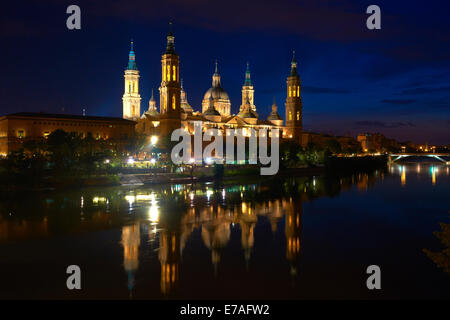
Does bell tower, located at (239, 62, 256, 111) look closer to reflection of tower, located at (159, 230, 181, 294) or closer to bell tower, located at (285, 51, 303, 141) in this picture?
bell tower, located at (285, 51, 303, 141)

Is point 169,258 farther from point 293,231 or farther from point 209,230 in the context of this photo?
point 293,231

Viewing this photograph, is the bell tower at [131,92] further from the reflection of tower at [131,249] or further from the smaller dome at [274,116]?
the reflection of tower at [131,249]

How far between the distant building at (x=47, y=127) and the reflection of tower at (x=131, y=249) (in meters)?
33.3

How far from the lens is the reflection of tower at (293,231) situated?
1405 cm

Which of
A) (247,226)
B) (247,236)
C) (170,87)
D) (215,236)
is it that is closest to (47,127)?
(170,87)

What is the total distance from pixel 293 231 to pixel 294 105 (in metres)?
71.1

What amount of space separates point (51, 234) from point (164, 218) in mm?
5533

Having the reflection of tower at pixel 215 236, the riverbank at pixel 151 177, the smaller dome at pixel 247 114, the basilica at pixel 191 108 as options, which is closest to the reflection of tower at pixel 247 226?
the reflection of tower at pixel 215 236

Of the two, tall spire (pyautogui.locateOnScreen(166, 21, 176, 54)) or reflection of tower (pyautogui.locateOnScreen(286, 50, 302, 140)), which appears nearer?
tall spire (pyautogui.locateOnScreen(166, 21, 176, 54))

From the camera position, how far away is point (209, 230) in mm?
18141

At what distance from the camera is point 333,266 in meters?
13.2

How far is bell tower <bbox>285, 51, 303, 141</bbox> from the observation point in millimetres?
87287

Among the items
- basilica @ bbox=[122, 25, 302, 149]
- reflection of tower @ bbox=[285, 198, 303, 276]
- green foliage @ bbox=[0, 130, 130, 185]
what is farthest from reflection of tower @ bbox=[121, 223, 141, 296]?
basilica @ bbox=[122, 25, 302, 149]
